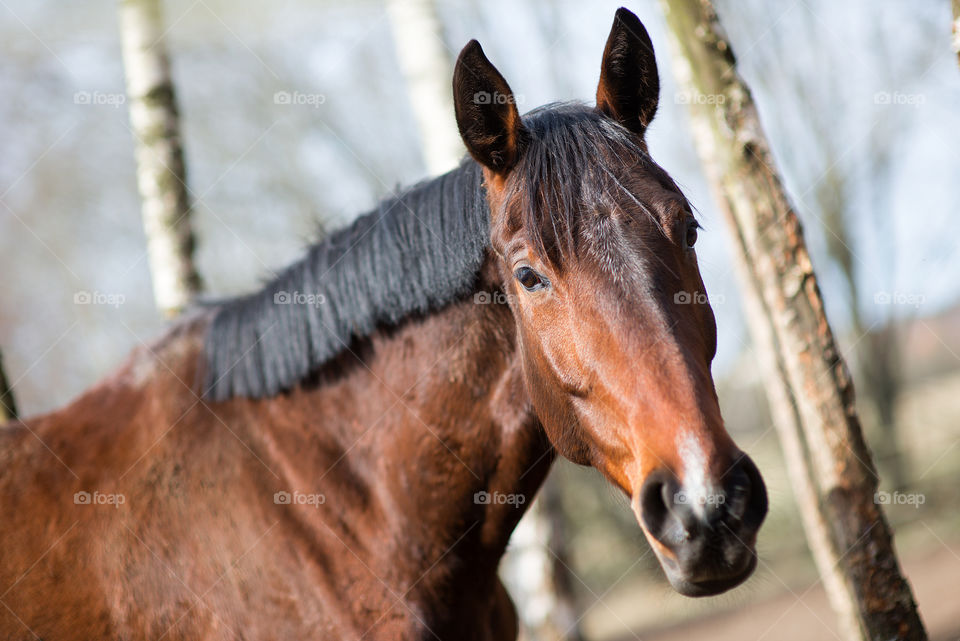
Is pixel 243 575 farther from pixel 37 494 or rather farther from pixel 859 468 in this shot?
pixel 859 468

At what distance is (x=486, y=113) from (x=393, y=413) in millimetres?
1178

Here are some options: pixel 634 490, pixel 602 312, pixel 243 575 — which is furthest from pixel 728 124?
pixel 243 575

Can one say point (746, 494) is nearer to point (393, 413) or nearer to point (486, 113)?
point (393, 413)

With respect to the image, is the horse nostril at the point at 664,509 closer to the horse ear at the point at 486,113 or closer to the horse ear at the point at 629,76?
the horse ear at the point at 486,113

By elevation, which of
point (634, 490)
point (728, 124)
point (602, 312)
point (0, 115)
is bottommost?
point (634, 490)

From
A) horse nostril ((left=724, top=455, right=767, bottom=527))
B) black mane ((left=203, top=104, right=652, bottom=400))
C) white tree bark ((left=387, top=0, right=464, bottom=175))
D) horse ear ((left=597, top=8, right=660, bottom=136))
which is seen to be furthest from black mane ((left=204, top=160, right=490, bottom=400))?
white tree bark ((left=387, top=0, right=464, bottom=175))

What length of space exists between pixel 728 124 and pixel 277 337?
253 cm

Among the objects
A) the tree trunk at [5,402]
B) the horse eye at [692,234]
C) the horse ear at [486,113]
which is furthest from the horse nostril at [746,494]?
the tree trunk at [5,402]

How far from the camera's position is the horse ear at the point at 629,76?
2650 millimetres

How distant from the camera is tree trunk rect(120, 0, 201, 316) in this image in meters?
5.63

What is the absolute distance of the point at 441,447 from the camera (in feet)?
8.73

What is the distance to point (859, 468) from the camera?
11.4 feet

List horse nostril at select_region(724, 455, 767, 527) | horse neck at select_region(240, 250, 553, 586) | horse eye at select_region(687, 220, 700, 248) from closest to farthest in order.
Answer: horse nostril at select_region(724, 455, 767, 527)
horse eye at select_region(687, 220, 700, 248)
horse neck at select_region(240, 250, 553, 586)

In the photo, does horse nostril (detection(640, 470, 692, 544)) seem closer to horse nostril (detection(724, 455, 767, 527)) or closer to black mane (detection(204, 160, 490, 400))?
horse nostril (detection(724, 455, 767, 527))
